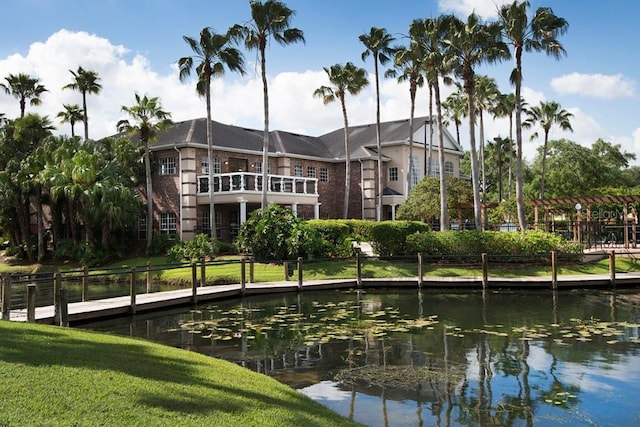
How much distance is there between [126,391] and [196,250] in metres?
26.3

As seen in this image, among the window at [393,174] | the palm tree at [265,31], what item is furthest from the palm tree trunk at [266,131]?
the window at [393,174]

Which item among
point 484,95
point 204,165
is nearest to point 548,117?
point 484,95

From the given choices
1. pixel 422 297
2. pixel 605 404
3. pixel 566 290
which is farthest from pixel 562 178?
pixel 605 404

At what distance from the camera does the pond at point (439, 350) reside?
8.76 meters

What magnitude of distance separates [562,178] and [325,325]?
45751 mm

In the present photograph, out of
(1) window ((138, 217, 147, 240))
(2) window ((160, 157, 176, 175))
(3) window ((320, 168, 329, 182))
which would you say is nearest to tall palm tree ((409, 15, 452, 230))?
(3) window ((320, 168, 329, 182))

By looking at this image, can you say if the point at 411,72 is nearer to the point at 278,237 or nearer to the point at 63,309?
the point at 278,237

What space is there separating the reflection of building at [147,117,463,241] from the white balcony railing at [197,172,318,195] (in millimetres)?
62

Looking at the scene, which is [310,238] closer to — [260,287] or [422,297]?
[260,287]

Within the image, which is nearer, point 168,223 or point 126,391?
point 126,391

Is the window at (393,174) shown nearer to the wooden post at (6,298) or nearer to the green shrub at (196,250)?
the green shrub at (196,250)

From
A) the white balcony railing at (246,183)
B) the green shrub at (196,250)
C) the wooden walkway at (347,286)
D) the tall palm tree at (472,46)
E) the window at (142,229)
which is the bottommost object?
the wooden walkway at (347,286)

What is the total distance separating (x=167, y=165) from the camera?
37.5 m

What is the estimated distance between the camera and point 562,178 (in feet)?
180
